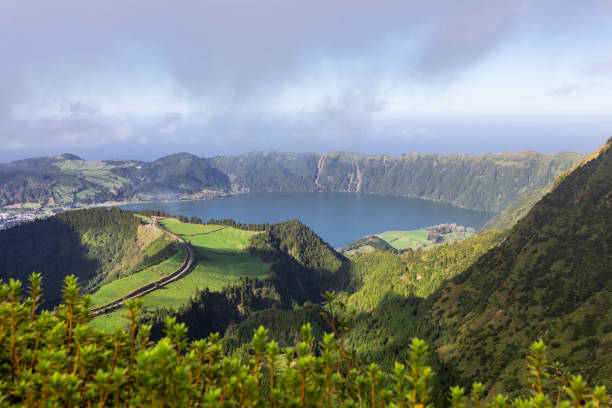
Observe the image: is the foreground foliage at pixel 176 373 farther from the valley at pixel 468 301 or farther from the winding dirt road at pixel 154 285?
the winding dirt road at pixel 154 285

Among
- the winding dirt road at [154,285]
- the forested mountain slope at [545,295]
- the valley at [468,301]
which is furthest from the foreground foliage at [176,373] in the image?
the winding dirt road at [154,285]

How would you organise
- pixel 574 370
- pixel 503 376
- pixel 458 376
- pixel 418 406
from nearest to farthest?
pixel 418 406 → pixel 574 370 → pixel 503 376 → pixel 458 376

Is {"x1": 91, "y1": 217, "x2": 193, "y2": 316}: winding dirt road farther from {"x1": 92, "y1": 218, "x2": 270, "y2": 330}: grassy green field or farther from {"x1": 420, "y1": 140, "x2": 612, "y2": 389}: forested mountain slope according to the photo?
{"x1": 420, "y1": 140, "x2": 612, "y2": 389}: forested mountain slope

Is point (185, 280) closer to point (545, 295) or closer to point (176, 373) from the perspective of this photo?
point (545, 295)

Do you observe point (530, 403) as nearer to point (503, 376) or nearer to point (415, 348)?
point (415, 348)

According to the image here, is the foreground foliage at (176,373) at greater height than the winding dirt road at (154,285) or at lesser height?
greater

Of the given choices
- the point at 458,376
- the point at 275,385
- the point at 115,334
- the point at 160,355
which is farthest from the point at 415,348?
the point at 458,376

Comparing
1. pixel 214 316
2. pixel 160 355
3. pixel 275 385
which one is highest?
pixel 160 355
